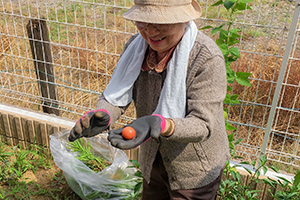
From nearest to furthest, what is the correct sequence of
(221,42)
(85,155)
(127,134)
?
(127,134), (221,42), (85,155)

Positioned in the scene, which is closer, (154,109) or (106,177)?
(154,109)

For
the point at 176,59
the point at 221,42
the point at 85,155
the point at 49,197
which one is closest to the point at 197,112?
the point at 176,59

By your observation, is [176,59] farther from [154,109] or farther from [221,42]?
[221,42]

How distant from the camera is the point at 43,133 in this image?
9.35 ft

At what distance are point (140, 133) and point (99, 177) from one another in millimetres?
1245

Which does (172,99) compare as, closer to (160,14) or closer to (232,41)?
(160,14)

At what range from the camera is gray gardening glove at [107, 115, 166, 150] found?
1133 mm

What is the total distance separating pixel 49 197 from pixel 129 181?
70 centimetres

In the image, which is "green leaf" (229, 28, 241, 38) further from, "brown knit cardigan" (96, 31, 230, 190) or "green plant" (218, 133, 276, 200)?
"green plant" (218, 133, 276, 200)

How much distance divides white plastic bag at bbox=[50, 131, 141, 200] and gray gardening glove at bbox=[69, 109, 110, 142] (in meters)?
0.89

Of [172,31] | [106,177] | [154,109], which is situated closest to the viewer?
[172,31]

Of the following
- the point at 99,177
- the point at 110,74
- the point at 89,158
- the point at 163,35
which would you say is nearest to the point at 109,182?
the point at 99,177

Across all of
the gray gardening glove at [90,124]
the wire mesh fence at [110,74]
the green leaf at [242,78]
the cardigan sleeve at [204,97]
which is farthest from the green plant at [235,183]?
the gray gardening glove at [90,124]

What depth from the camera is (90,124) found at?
4.66 ft
